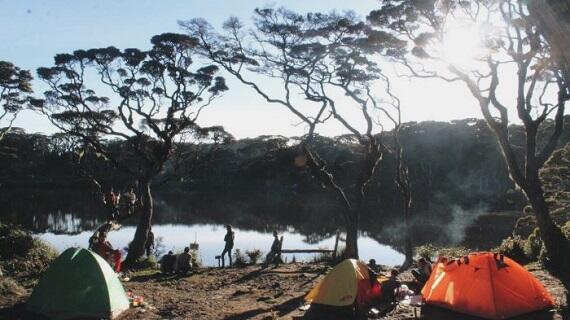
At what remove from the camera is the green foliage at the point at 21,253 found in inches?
583

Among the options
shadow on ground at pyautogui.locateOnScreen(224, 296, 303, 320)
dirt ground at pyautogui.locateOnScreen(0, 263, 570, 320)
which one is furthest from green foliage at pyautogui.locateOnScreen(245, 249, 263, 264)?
shadow on ground at pyautogui.locateOnScreen(224, 296, 303, 320)

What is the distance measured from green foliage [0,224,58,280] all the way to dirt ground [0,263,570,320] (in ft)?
9.72

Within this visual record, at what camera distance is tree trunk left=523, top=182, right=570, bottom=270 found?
42.6 ft

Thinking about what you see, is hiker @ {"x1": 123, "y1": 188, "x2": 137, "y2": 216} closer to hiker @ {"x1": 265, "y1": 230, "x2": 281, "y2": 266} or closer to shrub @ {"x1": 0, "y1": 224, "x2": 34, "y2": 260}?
shrub @ {"x1": 0, "y1": 224, "x2": 34, "y2": 260}

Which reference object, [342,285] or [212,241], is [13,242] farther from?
[212,241]

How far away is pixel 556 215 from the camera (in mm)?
19891

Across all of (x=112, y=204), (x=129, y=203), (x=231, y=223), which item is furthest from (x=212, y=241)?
(x=112, y=204)

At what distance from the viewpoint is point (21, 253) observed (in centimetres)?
1562

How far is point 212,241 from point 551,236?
26.6m

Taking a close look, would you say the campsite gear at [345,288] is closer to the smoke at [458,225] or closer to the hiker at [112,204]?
the hiker at [112,204]

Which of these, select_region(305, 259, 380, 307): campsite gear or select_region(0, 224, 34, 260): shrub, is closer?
select_region(305, 259, 380, 307): campsite gear

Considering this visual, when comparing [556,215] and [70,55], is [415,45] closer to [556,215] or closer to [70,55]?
[556,215]

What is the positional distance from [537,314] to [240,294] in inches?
313

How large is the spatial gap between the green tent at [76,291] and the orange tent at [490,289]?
23.5 ft
